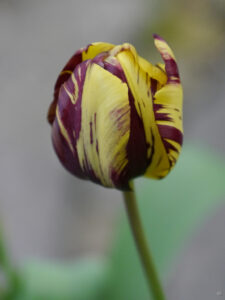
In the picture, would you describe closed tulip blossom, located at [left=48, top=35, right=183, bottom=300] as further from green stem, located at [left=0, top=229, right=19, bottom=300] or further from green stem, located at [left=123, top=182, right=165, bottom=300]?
green stem, located at [left=0, top=229, right=19, bottom=300]

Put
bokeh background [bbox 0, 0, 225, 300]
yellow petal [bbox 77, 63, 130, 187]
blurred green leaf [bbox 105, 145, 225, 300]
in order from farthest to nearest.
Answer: bokeh background [bbox 0, 0, 225, 300] < blurred green leaf [bbox 105, 145, 225, 300] < yellow petal [bbox 77, 63, 130, 187]

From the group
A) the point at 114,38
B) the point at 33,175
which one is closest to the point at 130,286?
the point at 33,175

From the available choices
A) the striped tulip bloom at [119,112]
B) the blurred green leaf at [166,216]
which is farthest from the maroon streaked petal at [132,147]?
the blurred green leaf at [166,216]

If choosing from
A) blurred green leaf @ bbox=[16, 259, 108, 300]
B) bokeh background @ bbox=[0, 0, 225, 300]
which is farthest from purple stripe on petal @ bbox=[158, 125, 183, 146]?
blurred green leaf @ bbox=[16, 259, 108, 300]

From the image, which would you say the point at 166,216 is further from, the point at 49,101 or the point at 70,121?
the point at 49,101

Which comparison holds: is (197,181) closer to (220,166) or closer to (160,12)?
Answer: (220,166)

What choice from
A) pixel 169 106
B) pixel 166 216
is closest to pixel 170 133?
pixel 169 106
